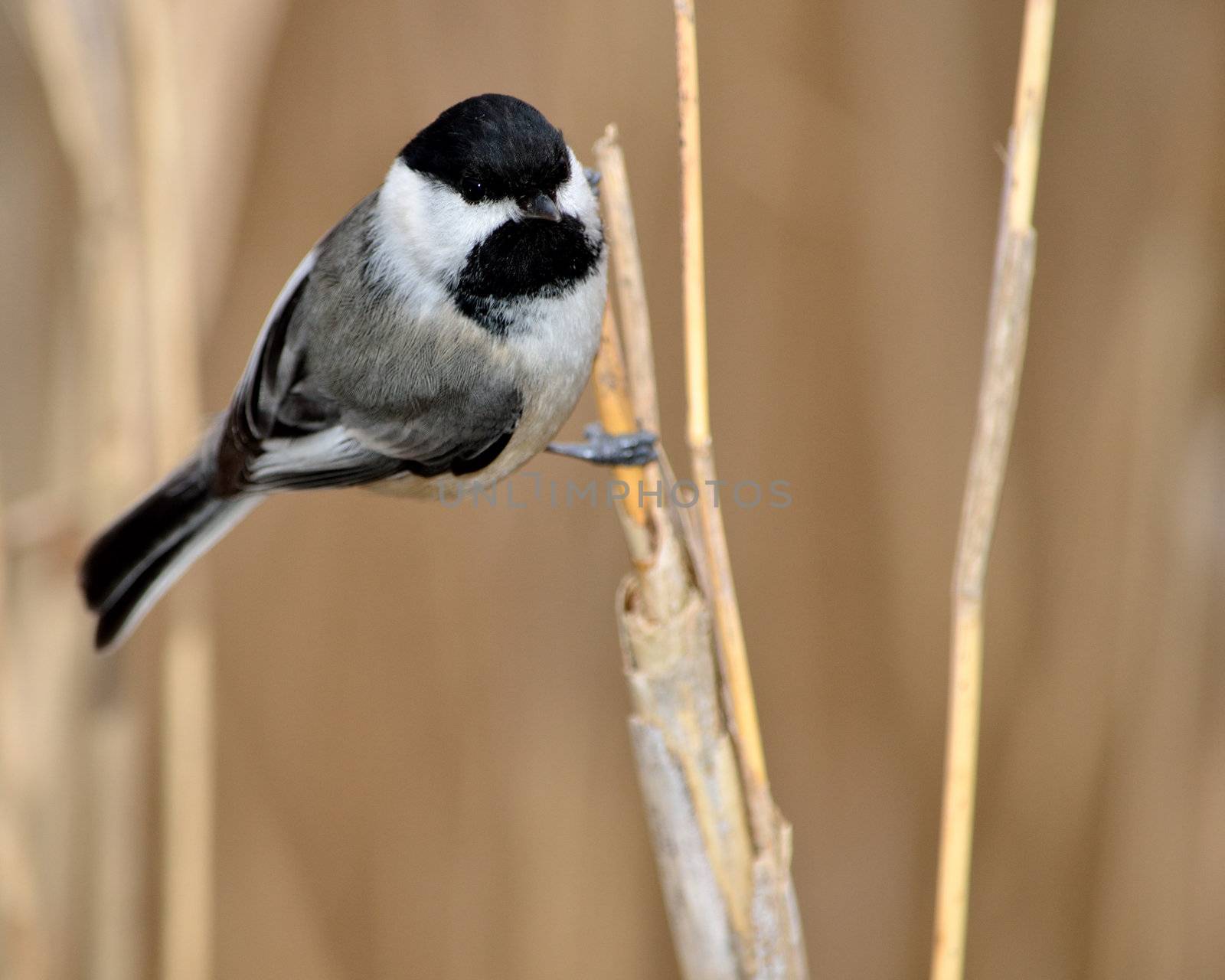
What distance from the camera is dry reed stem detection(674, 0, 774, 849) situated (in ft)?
2.98

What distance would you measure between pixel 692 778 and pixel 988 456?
1.16 ft

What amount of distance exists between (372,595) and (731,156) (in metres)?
0.90

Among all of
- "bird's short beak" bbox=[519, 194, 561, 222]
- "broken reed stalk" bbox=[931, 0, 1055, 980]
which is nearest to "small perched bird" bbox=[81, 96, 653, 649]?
"bird's short beak" bbox=[519, 194, 561, 222]

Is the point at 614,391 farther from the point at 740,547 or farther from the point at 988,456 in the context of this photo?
the point at 740,547

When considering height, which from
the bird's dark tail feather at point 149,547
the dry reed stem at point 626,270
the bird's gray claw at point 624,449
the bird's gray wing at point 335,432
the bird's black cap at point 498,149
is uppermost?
the bird's black cap at point 498,149

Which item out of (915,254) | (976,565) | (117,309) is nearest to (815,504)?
(915,254)

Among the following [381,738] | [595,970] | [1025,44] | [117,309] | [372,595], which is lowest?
[595,970]

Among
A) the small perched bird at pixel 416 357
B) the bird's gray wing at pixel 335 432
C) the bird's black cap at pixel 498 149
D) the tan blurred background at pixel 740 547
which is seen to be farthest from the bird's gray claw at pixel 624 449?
the tan blurred background at pixel 740 547

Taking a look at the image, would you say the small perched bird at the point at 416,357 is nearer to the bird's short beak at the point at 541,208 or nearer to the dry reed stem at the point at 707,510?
the bird's short beak at the point at 541,208

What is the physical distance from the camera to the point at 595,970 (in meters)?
1.50

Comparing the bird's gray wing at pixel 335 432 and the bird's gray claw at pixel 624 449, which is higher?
the bird's gray wing at pixel 335 432

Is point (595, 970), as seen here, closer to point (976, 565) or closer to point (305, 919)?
point (305, 919)

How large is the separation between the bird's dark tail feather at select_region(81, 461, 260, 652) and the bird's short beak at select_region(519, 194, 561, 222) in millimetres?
529

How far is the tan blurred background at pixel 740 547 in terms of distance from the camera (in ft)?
4.57
